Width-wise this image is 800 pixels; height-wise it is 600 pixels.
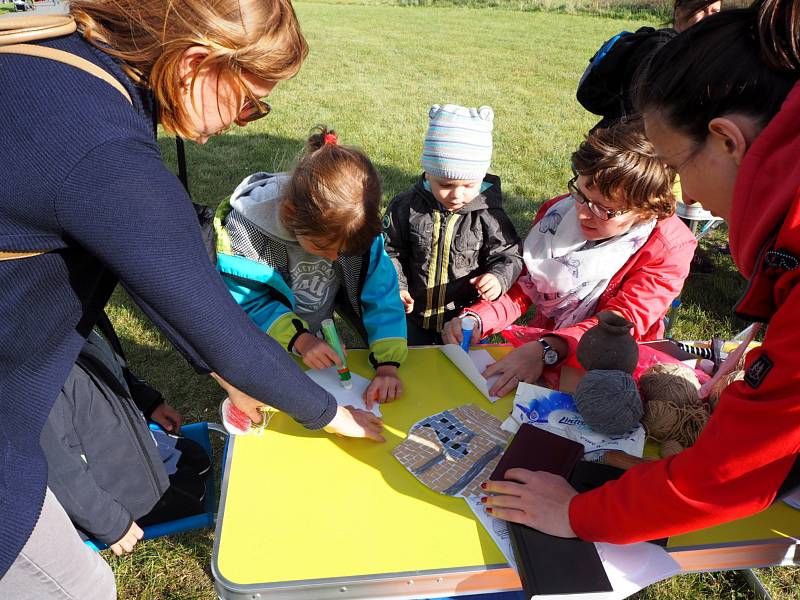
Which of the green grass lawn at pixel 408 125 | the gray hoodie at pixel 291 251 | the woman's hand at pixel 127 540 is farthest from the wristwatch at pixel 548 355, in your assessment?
the woman's hand at pixel 127 540

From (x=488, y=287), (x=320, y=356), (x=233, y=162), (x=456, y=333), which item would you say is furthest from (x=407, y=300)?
(x=233, y=162)

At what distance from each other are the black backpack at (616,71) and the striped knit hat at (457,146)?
851 millimetres

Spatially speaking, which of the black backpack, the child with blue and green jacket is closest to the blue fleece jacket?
the child with blue and green jacket

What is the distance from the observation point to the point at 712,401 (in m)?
1.34

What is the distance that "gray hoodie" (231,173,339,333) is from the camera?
1618 mm

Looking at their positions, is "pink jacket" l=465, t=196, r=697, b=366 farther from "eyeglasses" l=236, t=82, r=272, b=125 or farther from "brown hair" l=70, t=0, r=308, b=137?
"brown hair" l=70, t=0, r=308, b=137

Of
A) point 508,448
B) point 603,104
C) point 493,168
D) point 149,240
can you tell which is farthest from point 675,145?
point 493,168

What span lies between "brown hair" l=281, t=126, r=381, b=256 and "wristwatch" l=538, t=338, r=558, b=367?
0.56 m

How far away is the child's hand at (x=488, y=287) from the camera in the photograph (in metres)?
2.05

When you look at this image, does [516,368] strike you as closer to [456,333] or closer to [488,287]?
[456,333]

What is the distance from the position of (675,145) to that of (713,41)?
0.15 m

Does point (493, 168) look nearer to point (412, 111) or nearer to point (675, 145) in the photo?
point (412, 111)

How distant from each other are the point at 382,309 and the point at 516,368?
438mm

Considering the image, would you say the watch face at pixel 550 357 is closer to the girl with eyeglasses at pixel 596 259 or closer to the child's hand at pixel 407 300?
the girl with eyeglasses at pixel 596 259
